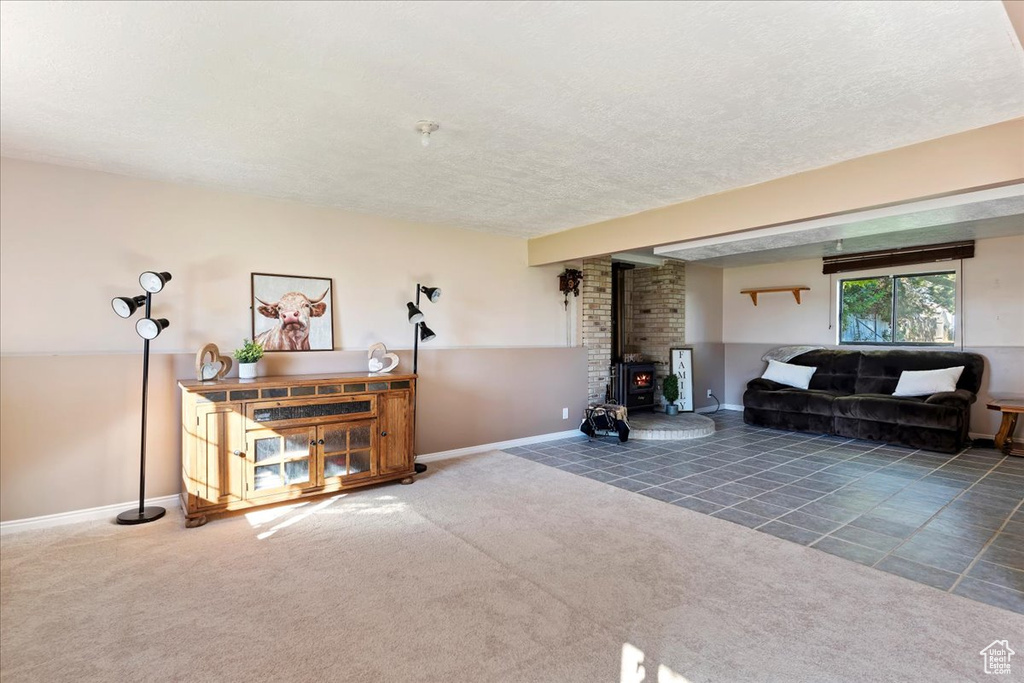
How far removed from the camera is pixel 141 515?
131 inches

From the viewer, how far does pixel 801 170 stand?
3289mm

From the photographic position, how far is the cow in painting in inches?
160

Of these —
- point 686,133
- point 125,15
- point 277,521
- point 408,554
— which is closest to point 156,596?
point 277,521

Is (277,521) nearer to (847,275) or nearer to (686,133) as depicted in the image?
(686,133)

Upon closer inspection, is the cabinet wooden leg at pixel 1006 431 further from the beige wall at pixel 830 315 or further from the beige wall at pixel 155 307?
the beige wall at pixel 155 307

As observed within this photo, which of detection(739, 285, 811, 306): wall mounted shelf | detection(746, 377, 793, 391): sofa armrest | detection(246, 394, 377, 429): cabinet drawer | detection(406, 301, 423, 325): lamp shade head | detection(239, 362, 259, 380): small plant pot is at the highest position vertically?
detection(739, 285, 811, 306): wall mounted shelf

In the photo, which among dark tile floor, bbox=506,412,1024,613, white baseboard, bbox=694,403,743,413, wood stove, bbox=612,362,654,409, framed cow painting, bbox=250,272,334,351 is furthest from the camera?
white baseboard, bbox=694,403,743,413

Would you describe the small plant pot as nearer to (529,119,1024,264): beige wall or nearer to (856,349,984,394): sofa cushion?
(529,119,1024,264): beige wall

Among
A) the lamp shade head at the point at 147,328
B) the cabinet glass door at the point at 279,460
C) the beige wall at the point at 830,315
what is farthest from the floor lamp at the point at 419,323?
the beige wall at the point at 830,315

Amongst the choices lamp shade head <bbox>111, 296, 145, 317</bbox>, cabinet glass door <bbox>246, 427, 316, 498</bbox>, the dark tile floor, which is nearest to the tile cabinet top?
cabinet glass door <bbox>246, 427, 316, 498</bbox>

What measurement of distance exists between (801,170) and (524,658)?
11.2 ft

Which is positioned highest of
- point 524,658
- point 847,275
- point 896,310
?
point 847,275

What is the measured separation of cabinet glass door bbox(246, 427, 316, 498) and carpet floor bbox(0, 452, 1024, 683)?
26 cm

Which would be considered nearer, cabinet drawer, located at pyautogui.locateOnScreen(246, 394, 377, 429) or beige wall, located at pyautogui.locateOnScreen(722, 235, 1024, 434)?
cabinet drawer, located at pyautogui.locateOnScreen(246, 394, 377, 429)
